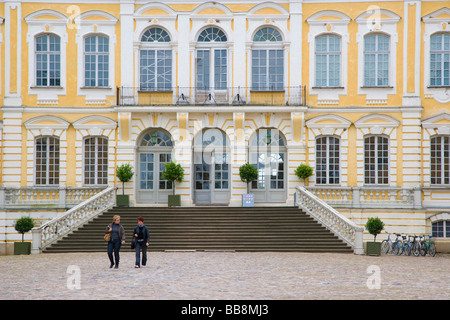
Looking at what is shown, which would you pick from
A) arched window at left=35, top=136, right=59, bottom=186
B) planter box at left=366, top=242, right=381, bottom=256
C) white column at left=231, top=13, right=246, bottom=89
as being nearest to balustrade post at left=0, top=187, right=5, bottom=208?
arched window at left=35, top=136, right=59, bottom=186

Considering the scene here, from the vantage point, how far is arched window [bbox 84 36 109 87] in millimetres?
30562

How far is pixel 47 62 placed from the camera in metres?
30.5

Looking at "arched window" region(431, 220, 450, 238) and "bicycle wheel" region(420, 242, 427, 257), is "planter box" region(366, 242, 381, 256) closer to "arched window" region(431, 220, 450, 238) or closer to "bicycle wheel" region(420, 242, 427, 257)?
"bicycle wheel" region(420, 242, 427, 257)

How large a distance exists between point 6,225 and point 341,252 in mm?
14493

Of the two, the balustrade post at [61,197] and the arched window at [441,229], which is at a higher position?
the balustrade post at [61,197]

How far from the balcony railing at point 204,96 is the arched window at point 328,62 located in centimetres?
113

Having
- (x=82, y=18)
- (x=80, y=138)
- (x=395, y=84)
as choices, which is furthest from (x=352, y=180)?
(x=82, y=18)

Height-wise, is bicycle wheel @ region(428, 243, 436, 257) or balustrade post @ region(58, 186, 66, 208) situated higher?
balustrade post @ region(58, 186, 66, 208)

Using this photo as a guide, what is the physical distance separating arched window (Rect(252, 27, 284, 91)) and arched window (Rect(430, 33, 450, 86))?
6809 millimetres

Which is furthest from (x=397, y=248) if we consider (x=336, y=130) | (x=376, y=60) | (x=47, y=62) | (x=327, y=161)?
(x=47, y=62)

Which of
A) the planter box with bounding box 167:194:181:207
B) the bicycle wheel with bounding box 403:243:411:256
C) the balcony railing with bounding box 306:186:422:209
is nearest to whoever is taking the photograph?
the bicycle wheel with bounding box 403:243:411:256

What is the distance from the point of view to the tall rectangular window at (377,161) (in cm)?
2988

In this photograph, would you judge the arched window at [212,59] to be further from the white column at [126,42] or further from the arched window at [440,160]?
the arched window at [440,160]

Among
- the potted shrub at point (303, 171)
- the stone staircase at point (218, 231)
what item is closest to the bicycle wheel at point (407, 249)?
the stone staircase at point (218, 231)
